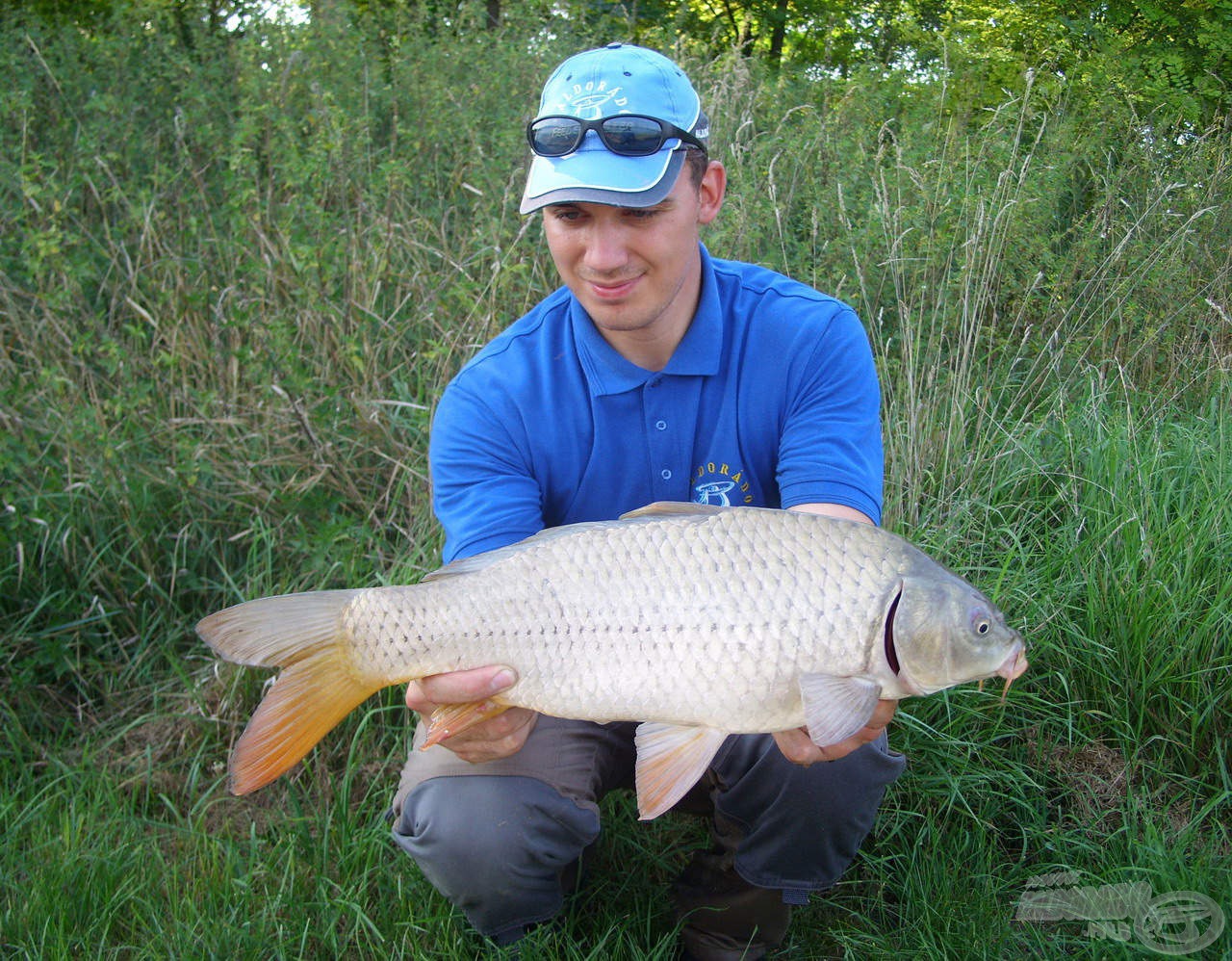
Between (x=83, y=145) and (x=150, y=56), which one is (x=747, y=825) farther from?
(x=150, y=56)

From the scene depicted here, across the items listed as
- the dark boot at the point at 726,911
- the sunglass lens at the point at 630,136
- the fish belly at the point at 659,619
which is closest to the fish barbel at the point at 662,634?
the fish belly at the point at 659,619

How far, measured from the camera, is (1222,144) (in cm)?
362

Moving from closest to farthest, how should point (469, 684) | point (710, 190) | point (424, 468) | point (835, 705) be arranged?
point (835, 705), point (469, 684), point (710, 190), point (424, 468)

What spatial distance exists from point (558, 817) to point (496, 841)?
0.11 m

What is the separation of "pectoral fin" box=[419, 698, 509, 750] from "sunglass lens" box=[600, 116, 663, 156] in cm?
89

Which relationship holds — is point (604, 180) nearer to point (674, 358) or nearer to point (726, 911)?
point (674, 358)

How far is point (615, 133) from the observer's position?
5.74ft

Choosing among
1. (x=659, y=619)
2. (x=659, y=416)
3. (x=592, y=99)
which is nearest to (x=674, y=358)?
(x=659, y=416)

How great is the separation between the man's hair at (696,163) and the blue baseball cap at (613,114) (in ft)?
0.08

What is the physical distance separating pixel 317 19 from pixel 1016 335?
3.02 metres

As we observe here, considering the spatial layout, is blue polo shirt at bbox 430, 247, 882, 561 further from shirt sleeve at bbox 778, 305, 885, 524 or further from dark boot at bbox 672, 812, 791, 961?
dark boot at bbox 672, 812, 791, 961

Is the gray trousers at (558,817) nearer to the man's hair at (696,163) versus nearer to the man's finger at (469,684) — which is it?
the man's finger at (469,684)

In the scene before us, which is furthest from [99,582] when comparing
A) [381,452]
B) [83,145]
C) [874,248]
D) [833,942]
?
[874,248]

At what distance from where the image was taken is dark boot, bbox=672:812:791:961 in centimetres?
181
